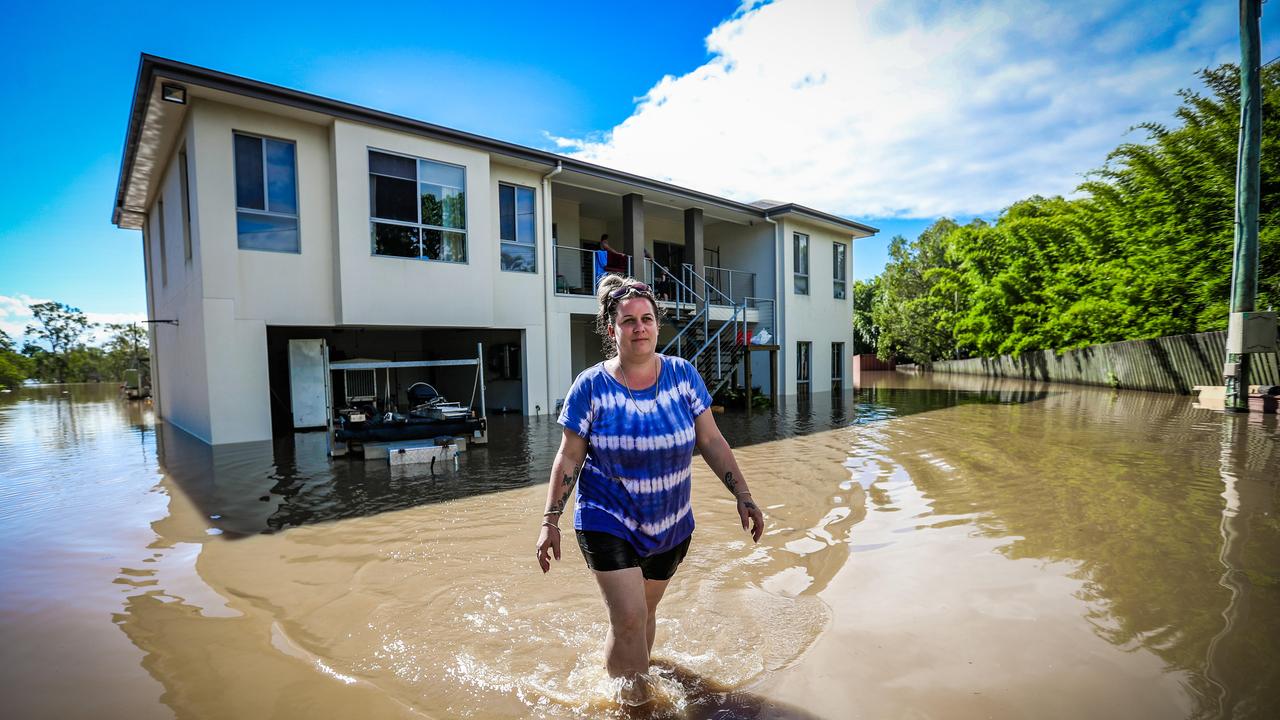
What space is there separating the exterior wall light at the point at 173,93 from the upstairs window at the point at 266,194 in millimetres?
923

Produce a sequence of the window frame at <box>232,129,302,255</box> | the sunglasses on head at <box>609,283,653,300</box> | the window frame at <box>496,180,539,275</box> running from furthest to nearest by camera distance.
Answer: the window frame at <box>496,180,539,275</box>
the window frame at <box>232,129,302,255</box>
the sunglasses on head at <box>609,283,653,300</box>

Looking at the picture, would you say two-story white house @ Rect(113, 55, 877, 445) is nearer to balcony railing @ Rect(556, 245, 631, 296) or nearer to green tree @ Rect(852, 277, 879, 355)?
balcony railing @ Rect(556, 245, 631, 296)

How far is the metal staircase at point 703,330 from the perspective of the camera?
1503 centimetres

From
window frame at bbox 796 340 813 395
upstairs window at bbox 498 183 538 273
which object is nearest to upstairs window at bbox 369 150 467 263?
upstairs window at bbox 498 183 538 273

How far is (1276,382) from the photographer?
42.5 ft

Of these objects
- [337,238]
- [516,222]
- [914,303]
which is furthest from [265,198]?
[914,303]

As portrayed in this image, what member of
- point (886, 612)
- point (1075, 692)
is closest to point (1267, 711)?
point (1075, 692)

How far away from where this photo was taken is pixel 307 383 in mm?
12070

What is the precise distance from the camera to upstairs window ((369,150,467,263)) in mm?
11242

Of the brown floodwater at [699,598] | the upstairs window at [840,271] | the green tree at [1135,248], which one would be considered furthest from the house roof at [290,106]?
the green tree at [1135,248]

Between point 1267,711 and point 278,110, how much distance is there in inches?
508

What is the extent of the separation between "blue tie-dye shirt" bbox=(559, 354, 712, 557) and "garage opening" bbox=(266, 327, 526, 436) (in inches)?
451

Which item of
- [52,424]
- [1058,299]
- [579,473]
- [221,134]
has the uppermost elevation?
[221,134]

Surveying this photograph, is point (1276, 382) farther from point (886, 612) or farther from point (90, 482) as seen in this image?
point (90, 482)
